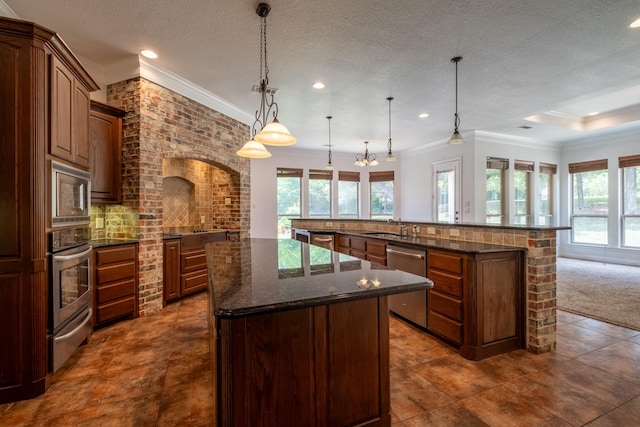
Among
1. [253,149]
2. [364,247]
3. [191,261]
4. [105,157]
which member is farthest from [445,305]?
[105,157]

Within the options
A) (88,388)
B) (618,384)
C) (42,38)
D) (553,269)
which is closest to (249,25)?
(42,38)

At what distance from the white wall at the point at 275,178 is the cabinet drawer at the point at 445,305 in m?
5.06

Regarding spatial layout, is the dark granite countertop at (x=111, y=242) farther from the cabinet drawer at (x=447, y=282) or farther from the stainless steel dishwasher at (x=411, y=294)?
the cabinet drawer at (x=447, y=282)

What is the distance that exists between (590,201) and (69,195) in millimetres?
9524

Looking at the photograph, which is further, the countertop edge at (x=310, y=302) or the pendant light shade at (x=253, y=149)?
the pendant light shade at (x=253, y=149)

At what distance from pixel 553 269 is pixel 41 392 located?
4015 millimetres

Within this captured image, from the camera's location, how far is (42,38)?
2062 mm

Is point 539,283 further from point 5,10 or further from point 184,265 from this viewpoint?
point 5,10

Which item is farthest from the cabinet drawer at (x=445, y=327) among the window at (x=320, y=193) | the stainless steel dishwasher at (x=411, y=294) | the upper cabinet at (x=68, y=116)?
the window at (x=320, y=193)

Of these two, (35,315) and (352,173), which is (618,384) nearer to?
(35,315)

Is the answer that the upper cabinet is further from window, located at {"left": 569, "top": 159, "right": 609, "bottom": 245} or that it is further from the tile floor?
window, located at {"left": 569, "top": 159, "right": 609, "bottom": 245}

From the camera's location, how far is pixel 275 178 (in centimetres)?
751

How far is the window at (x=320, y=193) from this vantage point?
8.07 m

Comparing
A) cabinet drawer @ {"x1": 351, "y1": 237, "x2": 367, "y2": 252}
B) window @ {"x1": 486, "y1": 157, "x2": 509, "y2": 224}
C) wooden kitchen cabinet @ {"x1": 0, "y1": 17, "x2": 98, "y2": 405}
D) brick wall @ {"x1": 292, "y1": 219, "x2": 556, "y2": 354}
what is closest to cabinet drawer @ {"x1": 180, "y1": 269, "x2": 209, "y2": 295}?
wooden kitchen cabinet @ {"x1": 0, "y1": 17, "x2": 98, "y2": 405}
